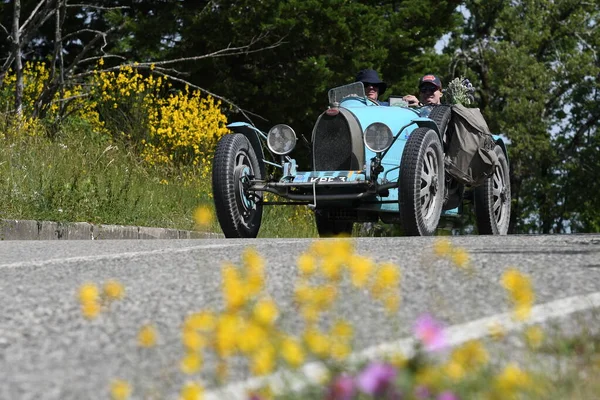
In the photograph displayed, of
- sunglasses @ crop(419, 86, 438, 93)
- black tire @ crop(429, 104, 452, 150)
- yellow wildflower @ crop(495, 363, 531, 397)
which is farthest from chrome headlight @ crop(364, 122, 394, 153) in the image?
yellow wildflower @ crop(495, 363, 531, 397)

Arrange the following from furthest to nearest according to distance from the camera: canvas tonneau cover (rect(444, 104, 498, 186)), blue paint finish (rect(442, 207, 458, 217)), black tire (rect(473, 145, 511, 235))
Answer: black tire (rect(473, 145, 511, 235))
blue paint finish (rect(442, 207, 458, 217))
canvas tonneau cover (rect(444, 104, 498, 186))

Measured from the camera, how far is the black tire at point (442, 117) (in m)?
11.2

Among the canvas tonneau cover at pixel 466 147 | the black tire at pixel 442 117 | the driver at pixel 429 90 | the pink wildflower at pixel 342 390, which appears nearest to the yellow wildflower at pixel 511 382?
the pink wildflower at pixel 342 390

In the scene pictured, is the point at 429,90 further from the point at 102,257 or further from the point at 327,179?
the point at 102,257

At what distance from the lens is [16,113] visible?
17.0 m

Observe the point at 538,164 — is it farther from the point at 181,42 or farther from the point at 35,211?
the point at 35,211

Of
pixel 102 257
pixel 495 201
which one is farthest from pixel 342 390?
pixel 495 201

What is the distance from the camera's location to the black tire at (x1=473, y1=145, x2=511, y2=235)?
12.5 meters

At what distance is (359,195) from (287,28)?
1085 cm

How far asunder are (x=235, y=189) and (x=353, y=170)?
1052 mm

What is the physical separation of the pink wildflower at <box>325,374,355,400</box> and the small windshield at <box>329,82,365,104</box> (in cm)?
889

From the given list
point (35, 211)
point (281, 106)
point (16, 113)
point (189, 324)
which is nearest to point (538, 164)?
point (281, 106)

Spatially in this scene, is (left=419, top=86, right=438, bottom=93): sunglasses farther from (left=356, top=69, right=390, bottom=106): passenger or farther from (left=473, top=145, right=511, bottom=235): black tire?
(left=473, top=145, right=511, bottom=235): black tire

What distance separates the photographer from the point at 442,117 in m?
11.3
